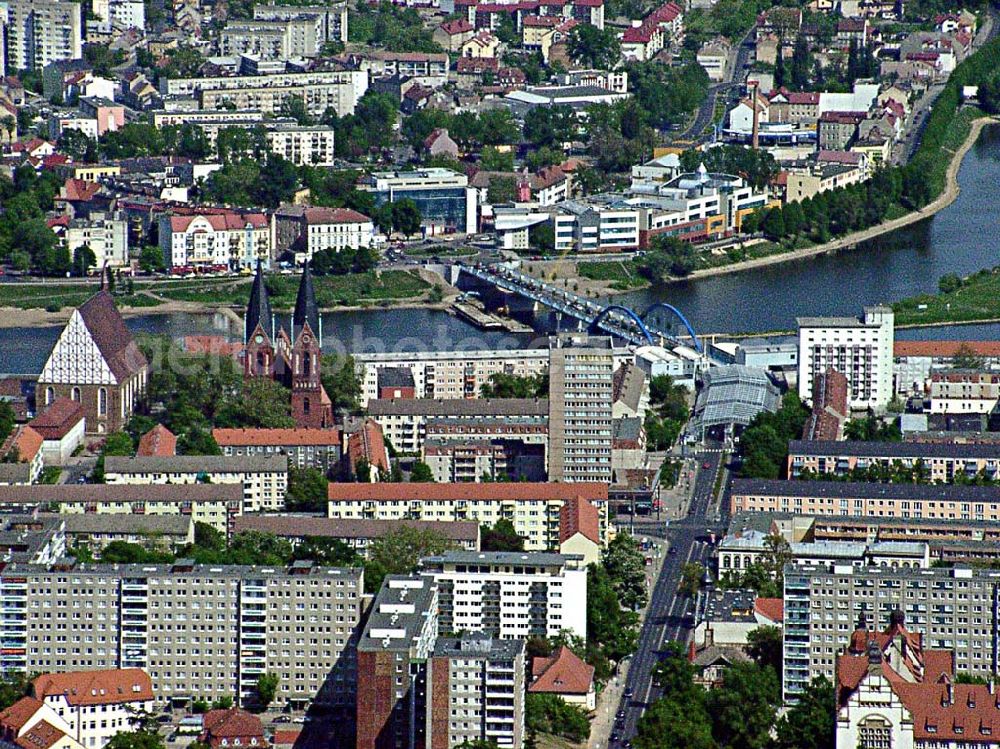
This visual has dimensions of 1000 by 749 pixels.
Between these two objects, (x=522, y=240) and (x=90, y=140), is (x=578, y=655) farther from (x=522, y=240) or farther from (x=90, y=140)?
(x=90, y=140)

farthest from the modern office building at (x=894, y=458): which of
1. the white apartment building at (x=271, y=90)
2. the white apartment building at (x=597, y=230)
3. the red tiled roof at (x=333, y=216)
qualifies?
the white apartment building at (x=271, y=90)

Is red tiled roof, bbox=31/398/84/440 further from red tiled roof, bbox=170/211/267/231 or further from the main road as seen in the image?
red tiled roof, bbox=170/211/267/231

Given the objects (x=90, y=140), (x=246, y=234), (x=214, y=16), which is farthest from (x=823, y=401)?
(x=214, y=16)

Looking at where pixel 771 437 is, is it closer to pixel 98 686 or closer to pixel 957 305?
pixel 957 305

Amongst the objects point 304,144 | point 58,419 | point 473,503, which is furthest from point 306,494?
point 304,144

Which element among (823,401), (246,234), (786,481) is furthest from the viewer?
(246,234)

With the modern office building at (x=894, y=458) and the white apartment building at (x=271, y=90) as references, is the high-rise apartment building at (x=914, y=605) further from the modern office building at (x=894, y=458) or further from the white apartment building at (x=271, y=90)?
the white apartment building at (x=271, y=90)
